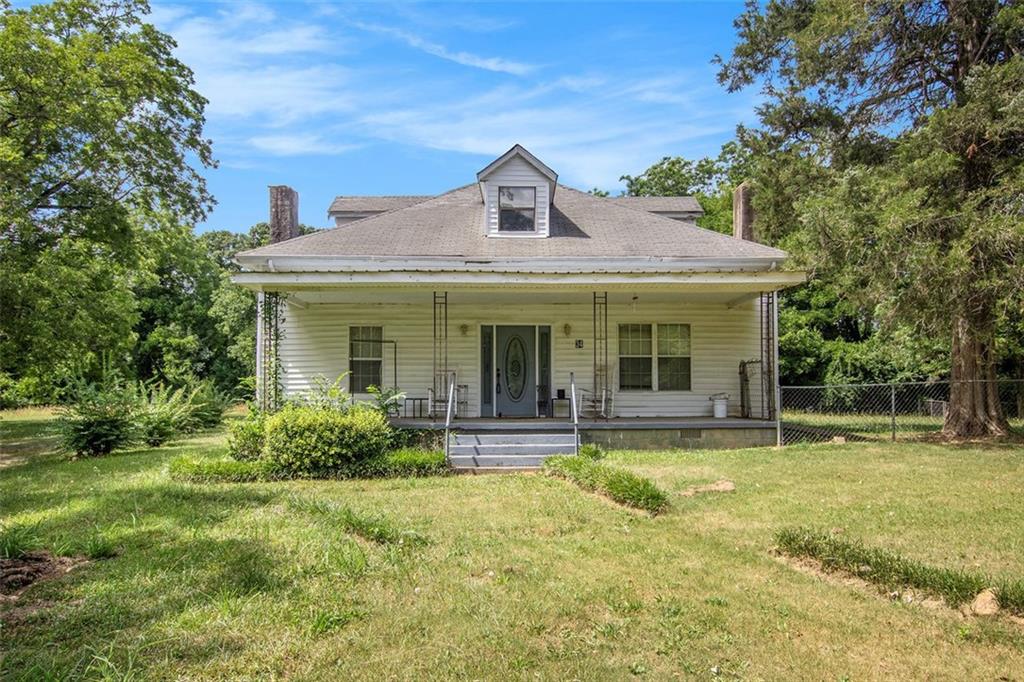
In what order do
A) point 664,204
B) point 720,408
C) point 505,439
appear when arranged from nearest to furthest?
point 505,439
point 720,408
point 664,204

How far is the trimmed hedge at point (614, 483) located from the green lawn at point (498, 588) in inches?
8.4

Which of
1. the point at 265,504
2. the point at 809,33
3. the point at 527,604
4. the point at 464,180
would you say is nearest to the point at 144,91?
the point at 464,180

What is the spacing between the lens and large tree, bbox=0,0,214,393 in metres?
13.2

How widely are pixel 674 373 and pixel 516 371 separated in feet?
11.7

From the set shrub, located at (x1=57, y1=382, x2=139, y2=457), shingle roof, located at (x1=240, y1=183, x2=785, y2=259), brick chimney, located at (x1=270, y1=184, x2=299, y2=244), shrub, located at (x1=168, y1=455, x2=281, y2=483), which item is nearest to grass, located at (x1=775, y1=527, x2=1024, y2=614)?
shrub, located at (x1=168, y1=455, x2=281, y2=483)

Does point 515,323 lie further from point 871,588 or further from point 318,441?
point 871,588

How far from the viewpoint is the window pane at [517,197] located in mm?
14806

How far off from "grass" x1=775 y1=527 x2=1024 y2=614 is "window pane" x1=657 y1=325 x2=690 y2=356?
870 centimetres

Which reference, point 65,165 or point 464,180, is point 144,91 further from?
point 464,180

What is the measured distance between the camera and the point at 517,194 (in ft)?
48.7

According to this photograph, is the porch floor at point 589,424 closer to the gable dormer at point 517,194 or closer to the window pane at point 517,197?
the gable dormer at point 517,194

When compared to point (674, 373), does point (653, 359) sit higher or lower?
higher

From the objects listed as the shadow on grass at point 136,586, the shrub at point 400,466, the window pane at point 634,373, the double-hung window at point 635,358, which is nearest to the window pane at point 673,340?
Answer: the double-hung window at point 635,358

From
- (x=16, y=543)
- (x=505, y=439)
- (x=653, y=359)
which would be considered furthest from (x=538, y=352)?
(x=16, y=543)
